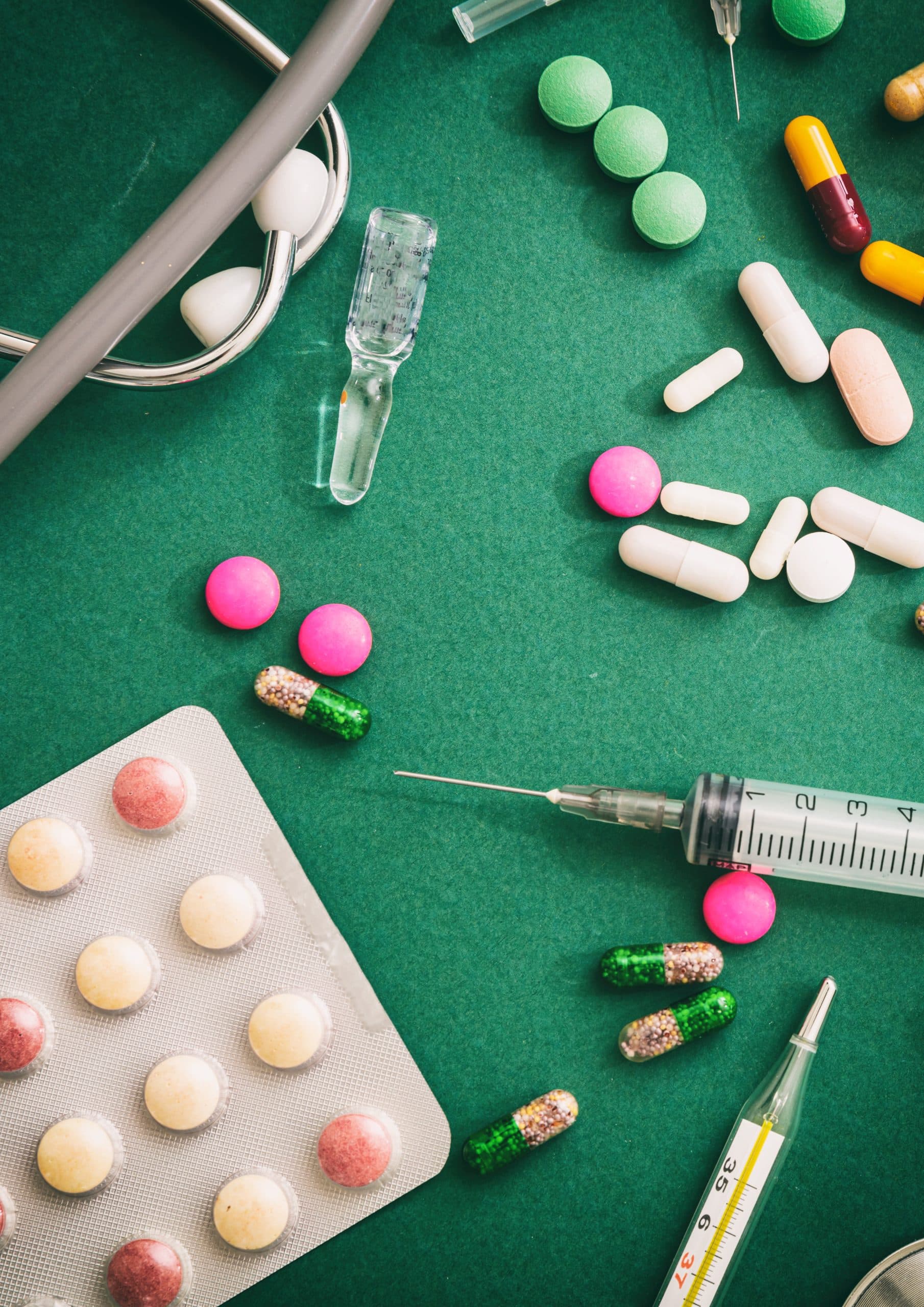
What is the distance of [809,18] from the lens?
104 centimetres

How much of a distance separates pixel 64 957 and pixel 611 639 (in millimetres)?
712

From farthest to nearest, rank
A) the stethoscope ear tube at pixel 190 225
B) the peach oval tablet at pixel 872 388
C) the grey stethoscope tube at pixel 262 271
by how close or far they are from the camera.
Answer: the peach oval tablet at pixel 872 388
the grey stethoscope tube at pixel 262 271
the stethoscope ear tube at pixel 190 225

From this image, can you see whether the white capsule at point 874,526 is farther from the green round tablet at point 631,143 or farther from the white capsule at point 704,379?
the green round tablet at point 631,143

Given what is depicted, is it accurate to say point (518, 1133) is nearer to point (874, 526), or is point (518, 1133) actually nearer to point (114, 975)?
point (114, 975)

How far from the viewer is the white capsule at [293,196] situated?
98cm

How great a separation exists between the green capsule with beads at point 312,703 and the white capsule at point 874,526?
583mm

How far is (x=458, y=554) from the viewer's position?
1069 mm

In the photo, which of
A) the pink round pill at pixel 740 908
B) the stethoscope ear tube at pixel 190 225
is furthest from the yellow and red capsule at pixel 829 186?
the pink round pill at pixel 740 908

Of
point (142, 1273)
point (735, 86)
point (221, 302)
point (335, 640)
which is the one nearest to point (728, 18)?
point (735, 86)

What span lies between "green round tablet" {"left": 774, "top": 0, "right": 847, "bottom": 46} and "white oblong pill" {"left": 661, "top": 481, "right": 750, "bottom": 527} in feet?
1.76

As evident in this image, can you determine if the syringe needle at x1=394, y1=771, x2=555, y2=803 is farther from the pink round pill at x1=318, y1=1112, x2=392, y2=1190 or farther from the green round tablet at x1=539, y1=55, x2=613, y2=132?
the green round tablet at x1=539, y1=55, x2=613, y2=132

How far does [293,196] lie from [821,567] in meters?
0.71

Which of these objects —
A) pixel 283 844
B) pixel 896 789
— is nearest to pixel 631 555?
pixel 896 789

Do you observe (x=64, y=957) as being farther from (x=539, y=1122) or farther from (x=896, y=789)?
(x=896, y=789)
